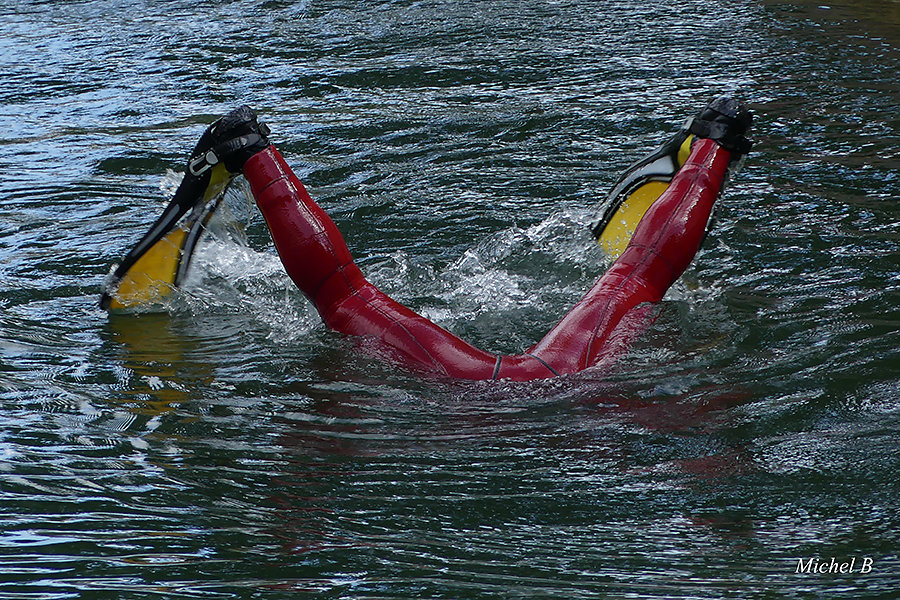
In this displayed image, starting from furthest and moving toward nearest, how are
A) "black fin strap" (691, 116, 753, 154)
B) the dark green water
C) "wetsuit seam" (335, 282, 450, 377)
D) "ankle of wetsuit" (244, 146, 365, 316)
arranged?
1. "black fin strap" (691, 116, 753, 154)
2. "ankle of wetsuit" (244, 146, 365, 316)
3. "wetsuit seam" (335, 282, 450, 377)
4. the dark green water

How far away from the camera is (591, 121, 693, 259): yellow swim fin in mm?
3625

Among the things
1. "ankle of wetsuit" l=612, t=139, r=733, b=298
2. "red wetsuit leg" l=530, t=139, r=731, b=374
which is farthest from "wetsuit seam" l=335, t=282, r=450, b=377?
"ankle of wetsuit" l=612, t=139, r=733, b=298

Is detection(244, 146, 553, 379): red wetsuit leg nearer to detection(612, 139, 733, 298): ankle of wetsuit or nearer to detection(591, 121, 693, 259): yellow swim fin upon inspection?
detection(612, 139, 733, 298): ankle of wetsuit

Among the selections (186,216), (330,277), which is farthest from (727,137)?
(186,216)

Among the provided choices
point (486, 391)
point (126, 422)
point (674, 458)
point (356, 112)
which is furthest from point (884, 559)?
point (356, 112)

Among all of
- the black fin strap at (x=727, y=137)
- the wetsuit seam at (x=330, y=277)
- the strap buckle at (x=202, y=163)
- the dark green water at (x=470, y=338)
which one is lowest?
the dark green water at (x=470, y=338)

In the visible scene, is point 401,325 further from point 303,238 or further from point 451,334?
point 303,238

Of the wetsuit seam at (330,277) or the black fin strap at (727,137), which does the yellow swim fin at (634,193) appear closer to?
the black fin strap at (727,137)

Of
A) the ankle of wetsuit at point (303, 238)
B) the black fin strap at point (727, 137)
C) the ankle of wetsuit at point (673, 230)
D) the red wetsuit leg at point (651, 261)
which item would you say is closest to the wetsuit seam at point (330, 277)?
the ankle of wetsuit at point (303, 238)

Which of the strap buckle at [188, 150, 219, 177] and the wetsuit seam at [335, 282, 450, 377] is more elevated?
the strap buckle at [188, 150, 219, 177]

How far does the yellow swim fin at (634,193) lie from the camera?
3625mm

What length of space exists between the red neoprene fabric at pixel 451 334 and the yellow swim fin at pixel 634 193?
0.86ft

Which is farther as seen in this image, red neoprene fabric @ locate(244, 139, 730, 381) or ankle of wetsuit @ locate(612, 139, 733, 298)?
ankle of wetsuit @ locate(612, 139, 733, 298)

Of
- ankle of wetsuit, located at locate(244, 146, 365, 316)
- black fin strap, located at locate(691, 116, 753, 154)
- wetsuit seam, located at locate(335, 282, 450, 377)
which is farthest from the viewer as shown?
black fin strap, located at locate(691, 116, 753, 154)
